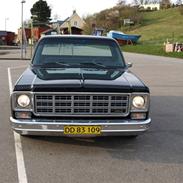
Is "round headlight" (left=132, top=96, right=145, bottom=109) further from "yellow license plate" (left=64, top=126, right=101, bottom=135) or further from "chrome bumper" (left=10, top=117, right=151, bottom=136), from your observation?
"yellow license plate" (left=64, top=126, right=101, bottom=135)

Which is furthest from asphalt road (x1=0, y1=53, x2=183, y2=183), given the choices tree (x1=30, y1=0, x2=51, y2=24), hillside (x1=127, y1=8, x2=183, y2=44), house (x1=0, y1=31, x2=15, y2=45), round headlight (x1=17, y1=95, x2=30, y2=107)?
tree (x1=30, y1=0, x2=51, y2=24)

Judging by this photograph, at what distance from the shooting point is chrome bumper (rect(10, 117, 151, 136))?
6.68 meters

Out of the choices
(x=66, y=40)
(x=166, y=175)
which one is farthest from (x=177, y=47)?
(x=166, y=175)

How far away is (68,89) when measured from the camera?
674 centimetres

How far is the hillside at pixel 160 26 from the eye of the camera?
269 ft

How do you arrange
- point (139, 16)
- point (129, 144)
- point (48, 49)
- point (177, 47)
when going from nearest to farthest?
point (129, 144)
point (48, 49)
point (177, 47)
point (139, 16)

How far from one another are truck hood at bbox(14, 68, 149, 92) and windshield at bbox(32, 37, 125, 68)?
2.47ft

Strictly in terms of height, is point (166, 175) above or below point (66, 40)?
below

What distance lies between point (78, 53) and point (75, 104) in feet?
7.15

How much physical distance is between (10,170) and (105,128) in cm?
149

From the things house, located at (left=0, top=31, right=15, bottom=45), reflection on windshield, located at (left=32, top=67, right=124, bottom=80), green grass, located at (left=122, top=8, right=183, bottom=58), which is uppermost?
reflection on windshield, located at (left=32, top=67, right=124, bottom=80)

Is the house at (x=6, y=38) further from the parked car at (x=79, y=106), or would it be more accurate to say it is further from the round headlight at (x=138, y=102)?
the round headlight at (x=138, y=102)

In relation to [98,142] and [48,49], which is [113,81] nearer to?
[98,142]

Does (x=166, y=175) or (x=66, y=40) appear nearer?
(x=166, y=175)
